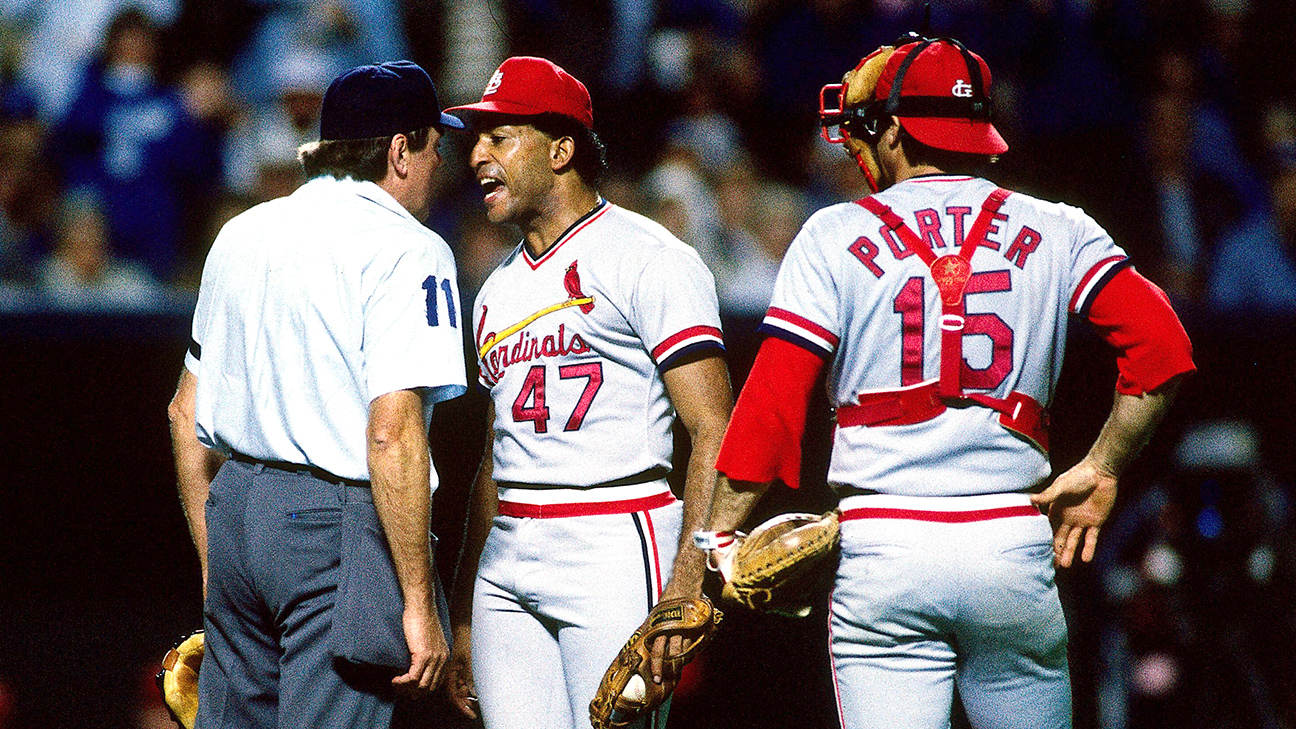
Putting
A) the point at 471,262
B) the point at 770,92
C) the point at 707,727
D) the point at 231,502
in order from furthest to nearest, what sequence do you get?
the point at 770,92 < the point at 471,262 < the point at 707,727 < the point at 231,502

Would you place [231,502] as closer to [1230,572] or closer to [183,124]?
[1230,572]

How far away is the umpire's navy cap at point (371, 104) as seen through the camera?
10.2ft

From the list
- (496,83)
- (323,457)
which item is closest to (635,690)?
(323,457)

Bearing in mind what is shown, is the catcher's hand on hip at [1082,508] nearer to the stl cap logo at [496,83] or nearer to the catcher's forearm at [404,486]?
the catcher's forearm at [404,486]

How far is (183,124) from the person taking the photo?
6.45 metres

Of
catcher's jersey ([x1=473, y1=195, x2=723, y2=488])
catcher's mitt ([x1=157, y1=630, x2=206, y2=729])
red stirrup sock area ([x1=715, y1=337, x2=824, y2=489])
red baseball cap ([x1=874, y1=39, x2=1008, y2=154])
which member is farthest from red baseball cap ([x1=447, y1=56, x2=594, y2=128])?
catcher's mitt ([x1=157, y1=630, x2=206, y2=729])

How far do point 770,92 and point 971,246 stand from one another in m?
4.44

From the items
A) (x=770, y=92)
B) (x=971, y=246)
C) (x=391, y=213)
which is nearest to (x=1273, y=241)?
(x=770, y=92)

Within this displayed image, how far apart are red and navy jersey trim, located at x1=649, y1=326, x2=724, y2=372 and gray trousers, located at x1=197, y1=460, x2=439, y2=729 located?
77cm

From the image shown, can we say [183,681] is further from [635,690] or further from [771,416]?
[771,416]

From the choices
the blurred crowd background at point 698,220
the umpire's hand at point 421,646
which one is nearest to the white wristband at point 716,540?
the umpire's hand at point 421,646

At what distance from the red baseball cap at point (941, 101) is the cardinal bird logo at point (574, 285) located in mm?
848

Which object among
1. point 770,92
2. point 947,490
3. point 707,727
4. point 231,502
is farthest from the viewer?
point 770,92

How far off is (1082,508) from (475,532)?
1504 mm
